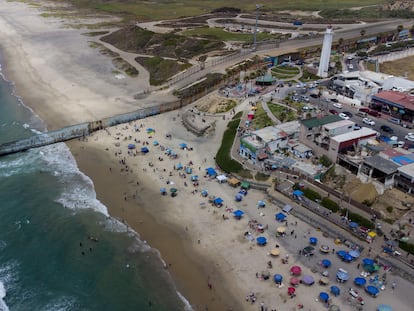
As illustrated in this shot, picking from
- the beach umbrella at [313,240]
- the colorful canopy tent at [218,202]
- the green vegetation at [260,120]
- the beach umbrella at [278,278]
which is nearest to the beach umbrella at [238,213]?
the colorful canopy tent at [218,202]

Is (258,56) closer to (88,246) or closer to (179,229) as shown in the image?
(179,229)

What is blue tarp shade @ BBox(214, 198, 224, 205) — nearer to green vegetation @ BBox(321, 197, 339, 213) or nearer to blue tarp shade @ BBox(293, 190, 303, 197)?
blue tarp shade @ BBox(293, 190, 303, 197)

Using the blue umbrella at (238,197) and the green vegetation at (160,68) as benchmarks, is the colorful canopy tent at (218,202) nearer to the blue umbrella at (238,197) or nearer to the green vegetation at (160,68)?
the blue umbrella at (238,197)

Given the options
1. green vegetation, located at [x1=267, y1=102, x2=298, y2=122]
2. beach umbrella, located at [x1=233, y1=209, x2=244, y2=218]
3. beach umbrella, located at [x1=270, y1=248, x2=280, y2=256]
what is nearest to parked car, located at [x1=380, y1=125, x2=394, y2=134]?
green vegetation, located at [x1=267, y1=102, x2=298, y2=122]

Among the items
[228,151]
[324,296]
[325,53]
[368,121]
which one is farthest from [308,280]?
[325,53]

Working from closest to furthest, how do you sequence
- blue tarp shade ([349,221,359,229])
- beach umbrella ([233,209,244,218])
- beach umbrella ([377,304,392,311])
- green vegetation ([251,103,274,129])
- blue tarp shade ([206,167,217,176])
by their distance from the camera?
beach umbrella ([377,304,392,311]) → blue tarp shade ([349,221,359,229]) → beach umbrella ([233,209,244,218]) → blue tarp shade ([206,167,217,176]) → green vegetation ([251,103,274,129])

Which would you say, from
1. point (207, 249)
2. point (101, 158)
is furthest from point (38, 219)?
point (207, 249)
